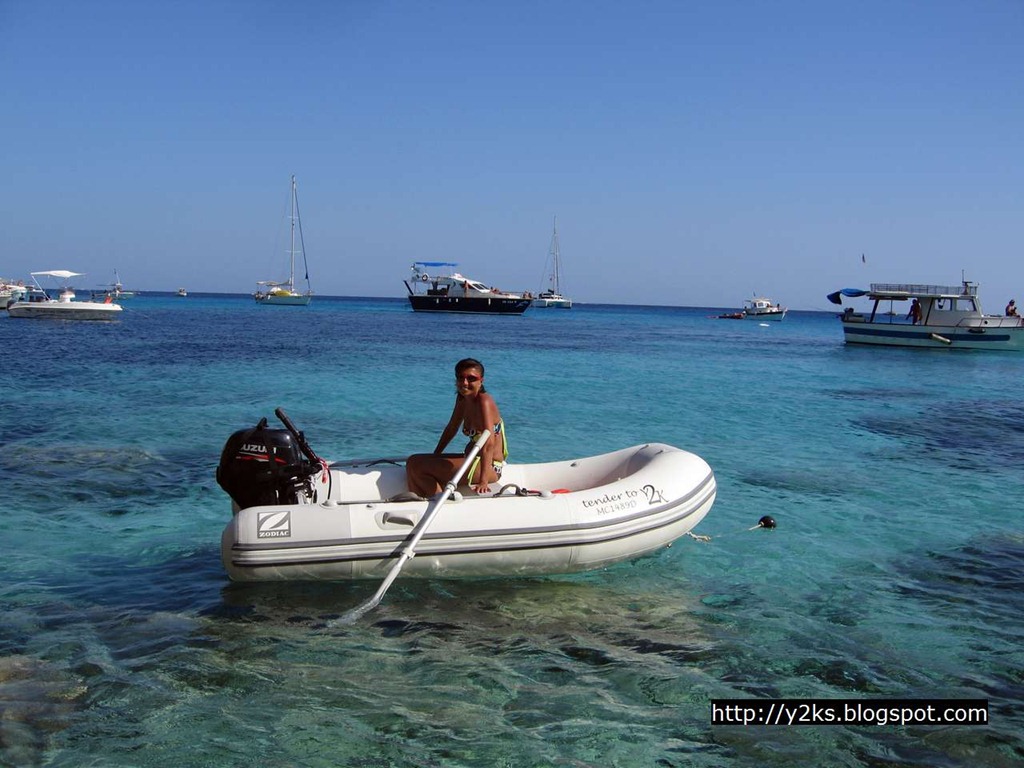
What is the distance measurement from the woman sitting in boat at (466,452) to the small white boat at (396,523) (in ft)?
0.54

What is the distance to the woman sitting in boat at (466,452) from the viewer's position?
5793 millimetres

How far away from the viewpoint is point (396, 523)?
531cm

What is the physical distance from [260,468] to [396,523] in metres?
0.97

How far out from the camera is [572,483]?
6719 mm

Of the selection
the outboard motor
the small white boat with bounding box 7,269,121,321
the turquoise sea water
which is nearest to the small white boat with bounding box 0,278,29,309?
the small white boat with bounding box 7,269,121,321

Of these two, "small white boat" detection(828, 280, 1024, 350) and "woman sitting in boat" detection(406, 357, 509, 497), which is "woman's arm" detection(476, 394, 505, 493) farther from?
"small white boat" detection(828, 280, 1024, 350)

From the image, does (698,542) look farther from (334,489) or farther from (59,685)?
(59,685)

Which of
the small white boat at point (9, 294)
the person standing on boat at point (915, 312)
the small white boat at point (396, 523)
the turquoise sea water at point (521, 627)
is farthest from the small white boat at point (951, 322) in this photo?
the small white boat at point (9, 294)

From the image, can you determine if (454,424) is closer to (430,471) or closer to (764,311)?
(430,471)

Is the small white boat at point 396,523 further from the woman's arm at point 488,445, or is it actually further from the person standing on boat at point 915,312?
the person standing on boat at point 915,312

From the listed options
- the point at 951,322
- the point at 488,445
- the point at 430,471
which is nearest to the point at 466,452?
the point at 488,445

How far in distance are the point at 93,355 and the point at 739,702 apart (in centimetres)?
2368

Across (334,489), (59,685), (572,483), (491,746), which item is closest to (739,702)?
(491,746)

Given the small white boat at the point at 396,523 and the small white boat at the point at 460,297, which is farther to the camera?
the small white boat at the point at 460,297
